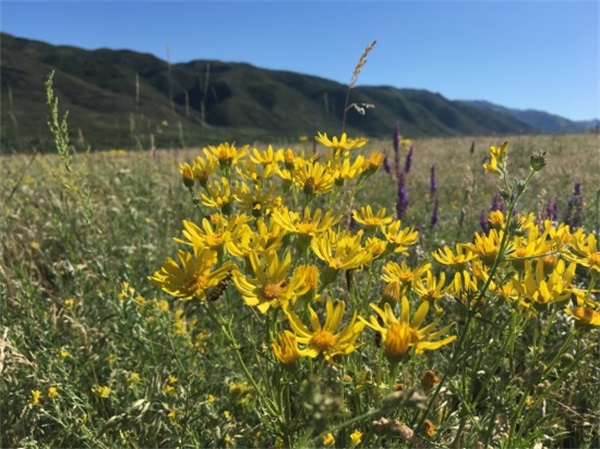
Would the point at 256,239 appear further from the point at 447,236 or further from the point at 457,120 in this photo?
the point at 457,120

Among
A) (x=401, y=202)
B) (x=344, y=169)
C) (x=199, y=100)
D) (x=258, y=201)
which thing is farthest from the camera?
(x=199, y=100)

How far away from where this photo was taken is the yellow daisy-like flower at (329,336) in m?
1.12

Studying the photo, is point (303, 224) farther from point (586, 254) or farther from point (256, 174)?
point (586, 254)

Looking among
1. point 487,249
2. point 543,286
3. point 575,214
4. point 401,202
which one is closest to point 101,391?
point 487,249

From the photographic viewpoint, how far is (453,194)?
21.3 feet

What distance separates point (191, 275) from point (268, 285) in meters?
0.22

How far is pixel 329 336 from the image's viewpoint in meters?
1.15

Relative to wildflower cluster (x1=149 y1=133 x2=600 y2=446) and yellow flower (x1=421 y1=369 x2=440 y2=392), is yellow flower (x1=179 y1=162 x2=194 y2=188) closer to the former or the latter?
wildflower cluster (x1=149 y1=133 x2=600 y2=446)

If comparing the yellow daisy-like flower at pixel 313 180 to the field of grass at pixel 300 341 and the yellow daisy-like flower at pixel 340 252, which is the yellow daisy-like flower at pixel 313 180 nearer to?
the field of grass at pixel 300 341

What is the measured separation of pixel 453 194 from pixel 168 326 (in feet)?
17.1

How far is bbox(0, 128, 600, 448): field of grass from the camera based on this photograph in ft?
4.06

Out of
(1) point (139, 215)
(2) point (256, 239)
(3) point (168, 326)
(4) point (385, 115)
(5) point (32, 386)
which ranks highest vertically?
(4) point (385, 115)

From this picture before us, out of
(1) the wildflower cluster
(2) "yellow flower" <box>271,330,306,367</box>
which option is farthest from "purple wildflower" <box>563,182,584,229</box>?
(2) "yellow flower" <box>271,330,306,367</box>

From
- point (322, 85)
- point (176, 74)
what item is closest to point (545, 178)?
point (176, 74)
